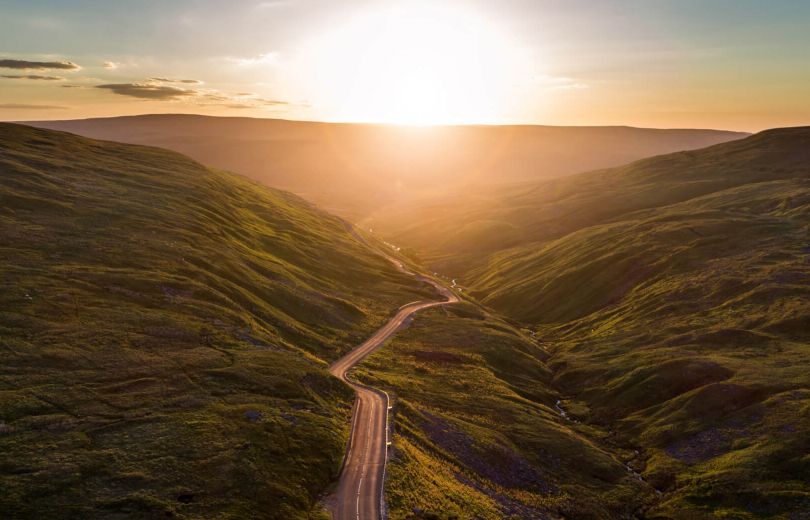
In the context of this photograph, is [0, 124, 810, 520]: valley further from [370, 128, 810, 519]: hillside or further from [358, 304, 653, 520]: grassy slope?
[370, 128, 810, 519]: hillside

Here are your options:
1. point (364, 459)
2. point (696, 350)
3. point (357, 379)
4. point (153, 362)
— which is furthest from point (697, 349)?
A: point (153, 362)

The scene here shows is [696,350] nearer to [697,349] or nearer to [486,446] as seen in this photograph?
[697,349]

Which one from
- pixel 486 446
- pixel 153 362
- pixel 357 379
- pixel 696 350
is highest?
pixel 153 362

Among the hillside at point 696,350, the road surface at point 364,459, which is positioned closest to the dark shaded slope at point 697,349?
the hillside at point 696,350


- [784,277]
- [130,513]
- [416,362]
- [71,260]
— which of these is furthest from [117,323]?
[784,277]

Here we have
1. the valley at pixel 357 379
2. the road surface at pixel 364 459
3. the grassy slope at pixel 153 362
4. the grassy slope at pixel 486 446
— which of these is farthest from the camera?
the grassy slope at pixel 486 446

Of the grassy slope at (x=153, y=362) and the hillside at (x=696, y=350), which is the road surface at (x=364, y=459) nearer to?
the grassy slope at (x=153, y=362)
